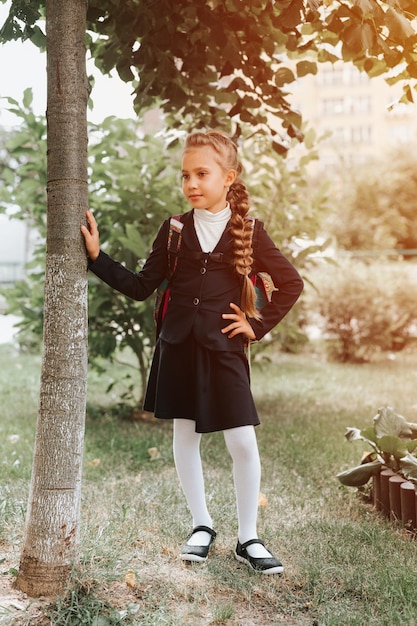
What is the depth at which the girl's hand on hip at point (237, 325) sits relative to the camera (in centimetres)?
281

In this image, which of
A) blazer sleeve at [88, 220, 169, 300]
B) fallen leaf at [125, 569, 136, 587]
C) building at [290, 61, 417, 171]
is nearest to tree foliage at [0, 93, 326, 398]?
blazer sleeve at [88, 220, 169, 300]

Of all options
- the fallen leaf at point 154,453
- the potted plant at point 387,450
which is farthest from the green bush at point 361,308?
the potted plant at point 387,450

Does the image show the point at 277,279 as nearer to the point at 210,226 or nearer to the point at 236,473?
the point at 210,226

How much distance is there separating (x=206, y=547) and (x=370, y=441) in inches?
46.0

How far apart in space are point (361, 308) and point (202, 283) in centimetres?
694

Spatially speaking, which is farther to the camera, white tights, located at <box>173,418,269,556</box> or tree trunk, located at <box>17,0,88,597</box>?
white tights, located at <box>173,418,269,556</box>

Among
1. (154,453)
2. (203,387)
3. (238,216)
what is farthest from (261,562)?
(154,453)

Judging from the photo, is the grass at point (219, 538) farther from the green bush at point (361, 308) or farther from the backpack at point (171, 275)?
the green bush at point (361, 308)

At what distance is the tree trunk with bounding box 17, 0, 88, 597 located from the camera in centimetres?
249

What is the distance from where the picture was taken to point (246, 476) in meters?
2.88

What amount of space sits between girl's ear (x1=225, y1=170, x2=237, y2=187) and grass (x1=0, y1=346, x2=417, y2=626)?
1.48 meters

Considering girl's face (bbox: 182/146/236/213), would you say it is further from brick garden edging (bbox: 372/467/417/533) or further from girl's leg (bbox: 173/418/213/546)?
brick garden edging (bbox: 372/467/417/533)

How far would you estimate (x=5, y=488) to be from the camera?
3.65 metres

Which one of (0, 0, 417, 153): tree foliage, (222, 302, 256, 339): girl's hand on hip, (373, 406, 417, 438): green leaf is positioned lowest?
(373, 406, 417, 438): green leaf
